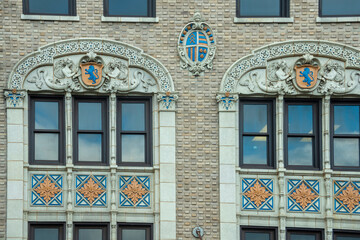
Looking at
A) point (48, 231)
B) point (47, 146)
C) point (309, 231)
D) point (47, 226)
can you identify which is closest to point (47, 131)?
point (47, 146)

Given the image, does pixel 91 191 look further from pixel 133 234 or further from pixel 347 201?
pixel 347 201

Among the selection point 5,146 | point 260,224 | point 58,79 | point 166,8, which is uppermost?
point 166,8

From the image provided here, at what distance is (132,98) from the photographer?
29375mm

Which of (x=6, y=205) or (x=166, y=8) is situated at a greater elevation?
(x=166, y=8)

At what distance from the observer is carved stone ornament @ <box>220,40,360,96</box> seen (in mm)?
29266

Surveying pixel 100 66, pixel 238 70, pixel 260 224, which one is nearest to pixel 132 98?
pixel 100 66

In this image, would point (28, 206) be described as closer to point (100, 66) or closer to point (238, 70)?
point (100, 66)

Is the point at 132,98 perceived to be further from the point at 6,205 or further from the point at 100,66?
the point at 6,205

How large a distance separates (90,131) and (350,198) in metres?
→ 7.59

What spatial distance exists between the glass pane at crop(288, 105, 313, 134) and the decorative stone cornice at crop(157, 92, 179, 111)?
3374mm

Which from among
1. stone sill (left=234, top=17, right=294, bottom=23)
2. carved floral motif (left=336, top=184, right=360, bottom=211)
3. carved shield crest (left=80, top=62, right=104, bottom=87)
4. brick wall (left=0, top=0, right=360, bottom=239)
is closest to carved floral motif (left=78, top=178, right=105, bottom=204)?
brick wall (left=0, top=0, right=360, bottom=239)

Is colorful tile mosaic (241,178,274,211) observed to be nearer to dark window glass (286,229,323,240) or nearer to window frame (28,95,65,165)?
dark window glass (286,229,323,240)

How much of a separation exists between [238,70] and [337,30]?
10.2ft

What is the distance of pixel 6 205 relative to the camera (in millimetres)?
28266
